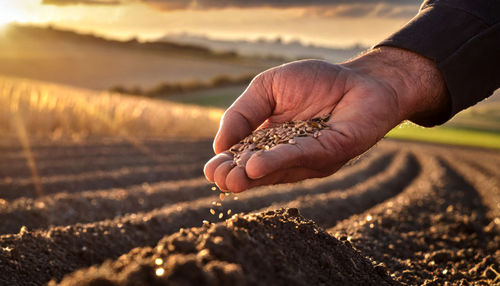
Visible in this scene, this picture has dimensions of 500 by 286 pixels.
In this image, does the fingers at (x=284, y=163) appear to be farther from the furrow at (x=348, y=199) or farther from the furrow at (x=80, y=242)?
the furrow at (x=348, y=199)

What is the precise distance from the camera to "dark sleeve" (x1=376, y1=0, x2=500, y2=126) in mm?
3139

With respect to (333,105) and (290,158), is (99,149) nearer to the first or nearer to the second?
(333,105)

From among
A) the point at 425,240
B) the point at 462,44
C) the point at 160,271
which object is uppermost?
the point at 462,44

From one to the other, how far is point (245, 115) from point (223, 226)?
3.85ft

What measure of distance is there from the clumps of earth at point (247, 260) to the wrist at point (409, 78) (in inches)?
39.1

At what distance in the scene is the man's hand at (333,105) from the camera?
2.82m

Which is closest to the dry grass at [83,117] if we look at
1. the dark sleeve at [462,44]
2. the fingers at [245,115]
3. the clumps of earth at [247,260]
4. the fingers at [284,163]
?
the fingers at [245,115]

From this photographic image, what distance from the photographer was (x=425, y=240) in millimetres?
4355

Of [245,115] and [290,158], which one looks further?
[245,115]

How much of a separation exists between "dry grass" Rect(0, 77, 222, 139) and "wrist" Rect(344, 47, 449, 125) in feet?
30.3

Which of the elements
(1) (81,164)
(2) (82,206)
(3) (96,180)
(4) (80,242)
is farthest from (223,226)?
(1) (81,164)

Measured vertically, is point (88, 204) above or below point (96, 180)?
above

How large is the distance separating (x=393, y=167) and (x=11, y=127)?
841 cm

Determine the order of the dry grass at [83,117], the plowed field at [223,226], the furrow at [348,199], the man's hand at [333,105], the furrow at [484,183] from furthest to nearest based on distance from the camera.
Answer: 1. the dry grass at [83,117]
2. the furrow at [484,183]
3. the furrow at [348,199]
4. the man's hand at [333,105]
5. the plowed field at [223,226]
